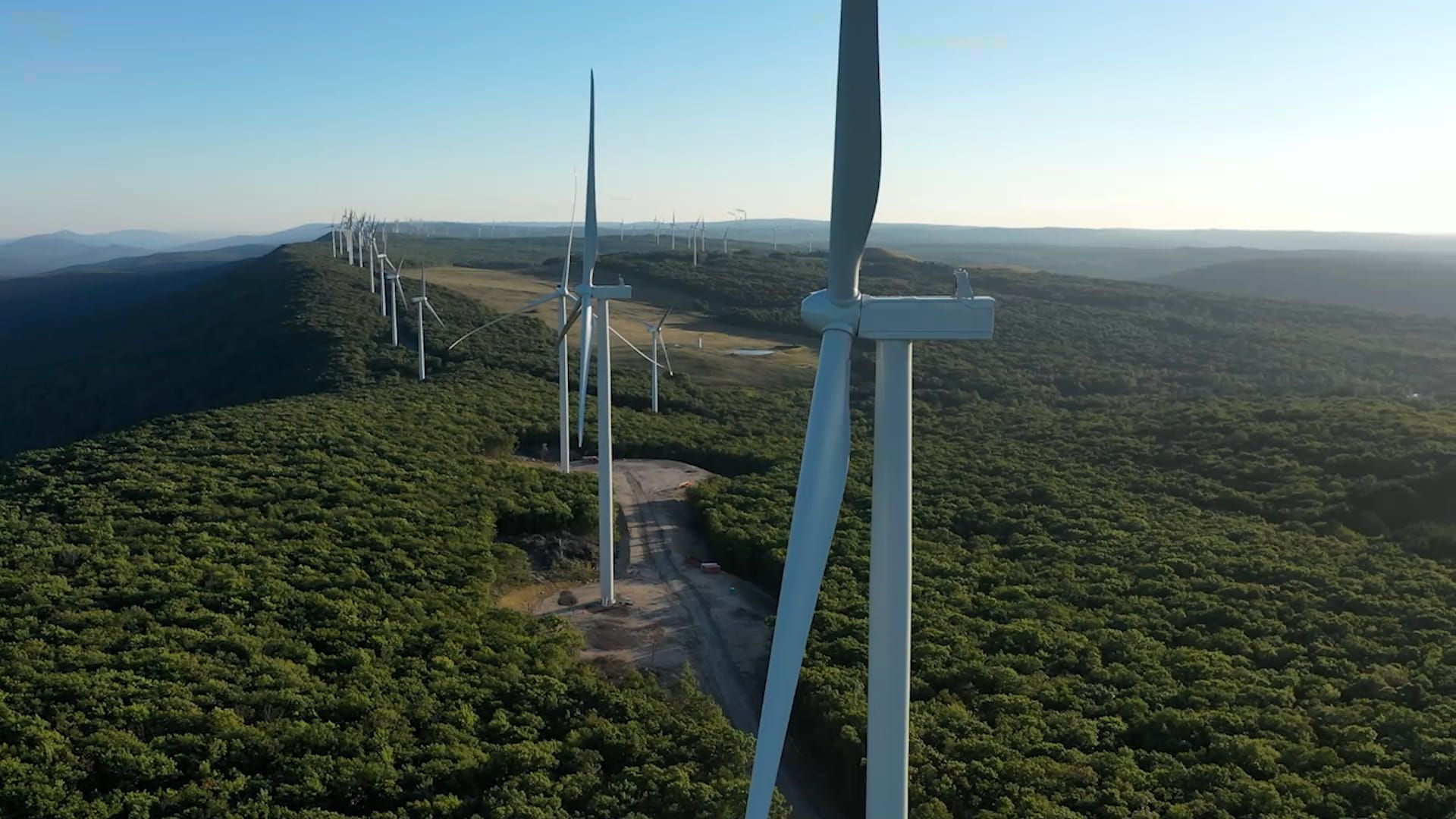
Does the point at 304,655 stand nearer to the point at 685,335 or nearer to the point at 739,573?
the point at 739,573

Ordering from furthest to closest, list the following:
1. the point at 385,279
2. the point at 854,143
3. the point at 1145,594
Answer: the point at 385,279, the point at 1145,594, the point at 854,143

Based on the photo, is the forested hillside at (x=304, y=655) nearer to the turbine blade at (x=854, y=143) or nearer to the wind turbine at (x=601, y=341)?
the wind turbine at (x=601, y=341)

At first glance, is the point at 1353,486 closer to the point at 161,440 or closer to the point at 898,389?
the point at 898,389

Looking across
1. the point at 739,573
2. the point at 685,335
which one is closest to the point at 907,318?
the point at 739,573

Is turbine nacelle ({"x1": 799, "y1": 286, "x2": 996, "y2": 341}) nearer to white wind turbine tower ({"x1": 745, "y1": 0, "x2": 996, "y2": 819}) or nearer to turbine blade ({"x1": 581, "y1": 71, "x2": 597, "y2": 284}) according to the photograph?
white wind turbine tower ({"x1": 745, "y1": 0, "x2": 996, "y2": 819})

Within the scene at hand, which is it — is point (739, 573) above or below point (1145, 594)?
below

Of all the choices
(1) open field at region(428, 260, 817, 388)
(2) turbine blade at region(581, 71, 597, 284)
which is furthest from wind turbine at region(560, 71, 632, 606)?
(1) open field at region(428, 260, 817, 388)

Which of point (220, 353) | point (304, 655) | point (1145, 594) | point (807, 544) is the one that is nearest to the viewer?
point (807, 544)
